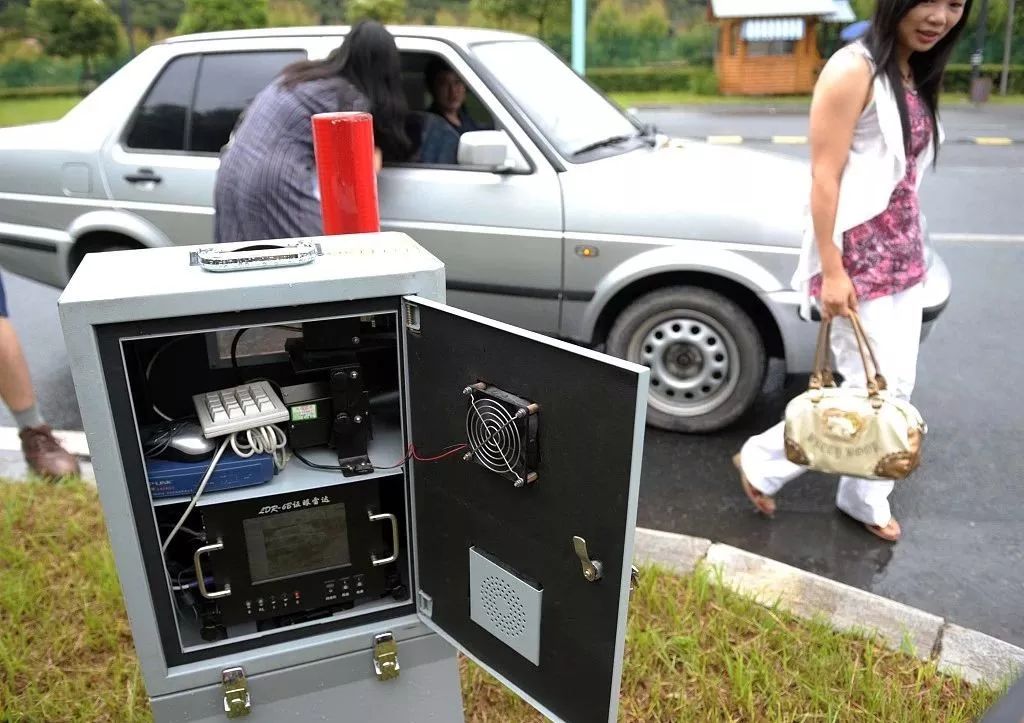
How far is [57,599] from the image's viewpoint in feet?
9.53

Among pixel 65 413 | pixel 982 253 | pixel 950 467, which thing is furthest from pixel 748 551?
pixel 982 253

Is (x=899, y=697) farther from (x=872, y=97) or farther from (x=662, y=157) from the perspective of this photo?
(x=662, y=157)

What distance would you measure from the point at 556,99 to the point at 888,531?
103 inches

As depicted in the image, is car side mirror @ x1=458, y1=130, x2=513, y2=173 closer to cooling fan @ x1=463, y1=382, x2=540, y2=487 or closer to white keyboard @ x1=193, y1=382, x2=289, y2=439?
white keyboard @ x1=193, y1=382, x2=289, y2=439

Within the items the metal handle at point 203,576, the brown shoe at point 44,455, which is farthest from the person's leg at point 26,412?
the metal handle at point 203,576

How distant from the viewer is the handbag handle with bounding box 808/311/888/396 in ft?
9.57

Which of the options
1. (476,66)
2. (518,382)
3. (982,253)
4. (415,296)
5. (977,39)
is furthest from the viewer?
(977,39)

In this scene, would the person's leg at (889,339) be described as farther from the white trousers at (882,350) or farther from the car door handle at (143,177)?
the car door handle at (143,177)

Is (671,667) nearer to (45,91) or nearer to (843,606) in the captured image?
(843,606)

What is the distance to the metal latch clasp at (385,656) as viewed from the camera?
6.57 feet

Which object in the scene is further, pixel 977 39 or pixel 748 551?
pixel 977 39

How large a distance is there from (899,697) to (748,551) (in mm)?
961

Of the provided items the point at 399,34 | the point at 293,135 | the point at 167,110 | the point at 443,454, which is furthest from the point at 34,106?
A: the point at 443,454

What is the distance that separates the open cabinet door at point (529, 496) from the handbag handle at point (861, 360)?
1.69 m
